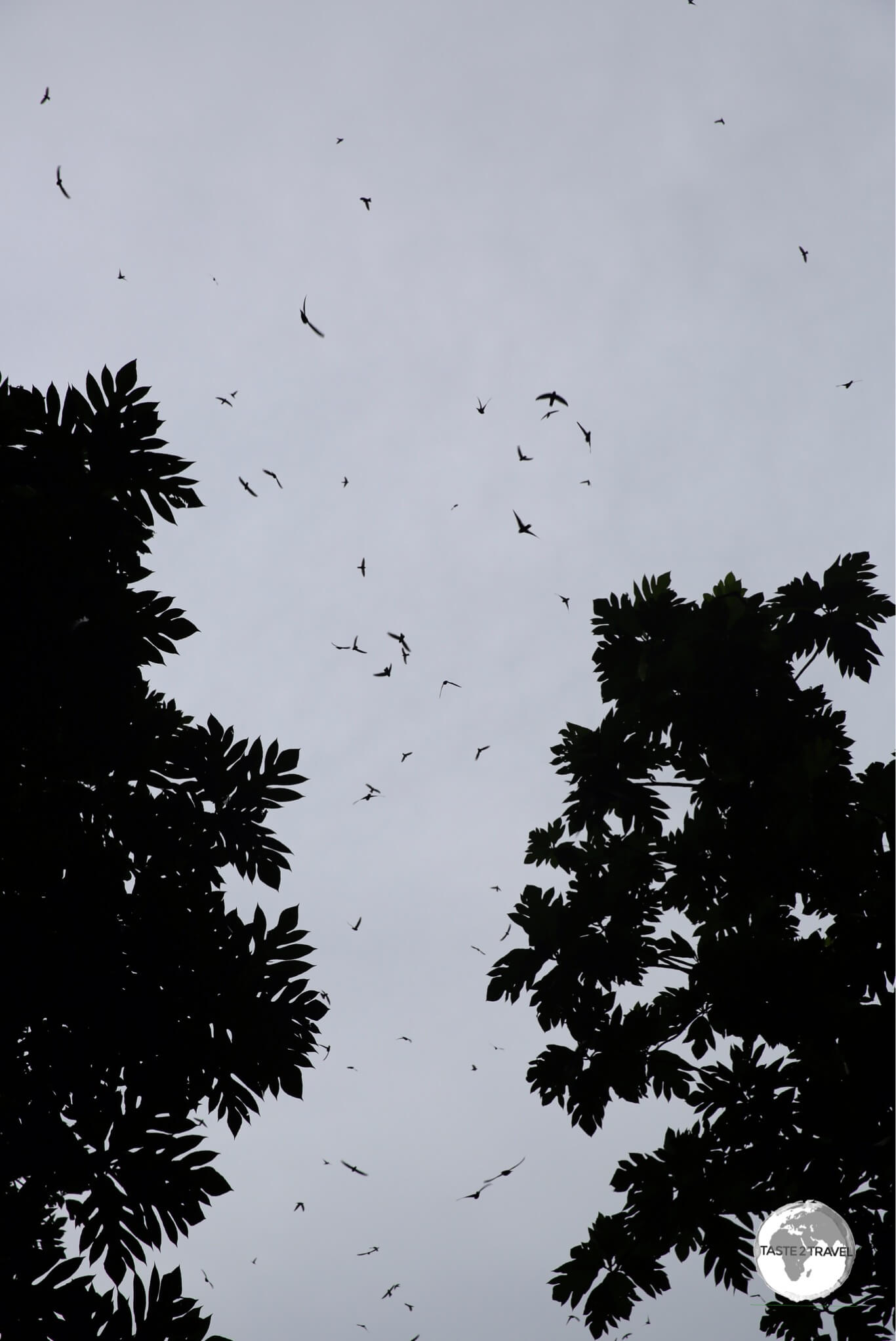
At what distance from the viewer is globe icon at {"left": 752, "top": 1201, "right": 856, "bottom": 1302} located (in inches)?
250

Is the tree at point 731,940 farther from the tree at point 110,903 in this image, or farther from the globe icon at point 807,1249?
the tree at point 110,903

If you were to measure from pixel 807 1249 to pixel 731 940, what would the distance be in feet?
7.40

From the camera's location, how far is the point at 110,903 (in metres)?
6.67

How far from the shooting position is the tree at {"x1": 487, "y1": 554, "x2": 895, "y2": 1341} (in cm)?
651

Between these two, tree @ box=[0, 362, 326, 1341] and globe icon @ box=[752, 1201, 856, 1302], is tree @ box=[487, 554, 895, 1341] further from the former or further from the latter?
tree @ box=[0, 362, 326, 1341]

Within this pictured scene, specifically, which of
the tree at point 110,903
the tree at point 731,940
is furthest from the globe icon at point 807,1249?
the tree at point 110,903

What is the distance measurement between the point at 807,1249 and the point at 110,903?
5.87 m

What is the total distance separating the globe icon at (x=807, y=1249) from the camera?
6352mm

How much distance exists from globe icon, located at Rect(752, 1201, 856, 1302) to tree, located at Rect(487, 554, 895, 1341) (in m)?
0.11

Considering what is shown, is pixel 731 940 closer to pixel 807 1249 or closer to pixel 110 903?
pixel 807 1249

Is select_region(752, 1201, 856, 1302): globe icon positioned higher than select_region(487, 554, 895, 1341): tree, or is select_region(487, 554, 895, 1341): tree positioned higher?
select_region(487, 554, 895, 1341): tree

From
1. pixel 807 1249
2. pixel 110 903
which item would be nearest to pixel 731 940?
pixel 807 1249

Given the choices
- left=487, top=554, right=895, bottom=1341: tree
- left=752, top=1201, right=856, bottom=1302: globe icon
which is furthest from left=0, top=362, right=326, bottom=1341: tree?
left=752, top=1201, right=856, bottom=1302: globe icon

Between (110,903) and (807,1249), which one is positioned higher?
(110,903)
